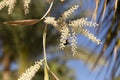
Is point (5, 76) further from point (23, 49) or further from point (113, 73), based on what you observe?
point (113, 73)

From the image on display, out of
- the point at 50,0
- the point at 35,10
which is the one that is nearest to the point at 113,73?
the point at 50,0

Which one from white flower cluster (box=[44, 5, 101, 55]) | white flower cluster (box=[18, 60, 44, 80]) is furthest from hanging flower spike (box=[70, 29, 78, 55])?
white flower cluster (box=[18, 60, 44, 80])

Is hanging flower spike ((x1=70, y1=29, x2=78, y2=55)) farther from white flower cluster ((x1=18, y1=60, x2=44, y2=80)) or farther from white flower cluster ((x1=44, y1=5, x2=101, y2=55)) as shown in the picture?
white flower cluster ((x1=18, y1=60, x2=44, y2=80))

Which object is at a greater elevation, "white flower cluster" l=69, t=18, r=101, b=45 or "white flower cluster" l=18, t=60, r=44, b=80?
"white flower cluster" l=69, t=18, r=101, b=45

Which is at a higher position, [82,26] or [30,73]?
[82,26]

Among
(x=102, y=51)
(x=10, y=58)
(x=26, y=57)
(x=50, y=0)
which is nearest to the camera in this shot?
(x=50, y=0)

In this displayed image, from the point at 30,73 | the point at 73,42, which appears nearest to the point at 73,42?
the point at 73,42

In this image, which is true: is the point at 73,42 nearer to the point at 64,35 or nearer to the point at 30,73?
the point at 64,35

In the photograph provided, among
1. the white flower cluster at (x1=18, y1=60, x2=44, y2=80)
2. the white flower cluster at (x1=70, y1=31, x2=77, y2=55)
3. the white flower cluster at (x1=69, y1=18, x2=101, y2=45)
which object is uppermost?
the white flower cluster at (x1=69, y1=18, x2=101, y2=45)

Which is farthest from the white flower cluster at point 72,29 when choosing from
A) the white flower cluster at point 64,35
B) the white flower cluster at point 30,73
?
the white flower cluster at point 30,73

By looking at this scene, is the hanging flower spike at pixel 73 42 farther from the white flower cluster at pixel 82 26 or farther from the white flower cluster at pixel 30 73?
the white flower cluster at pixel 30 73

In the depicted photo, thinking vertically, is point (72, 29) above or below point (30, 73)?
above
